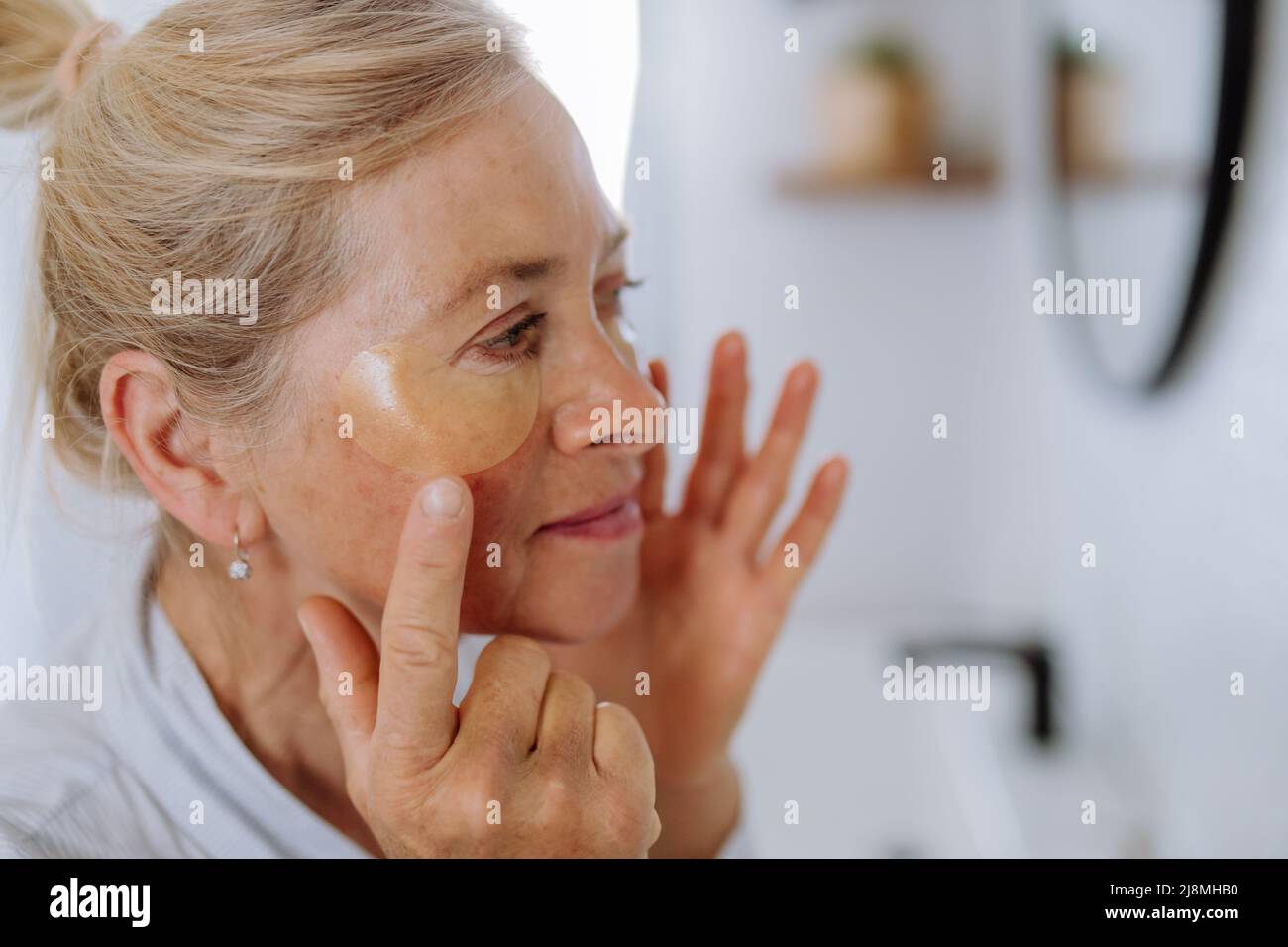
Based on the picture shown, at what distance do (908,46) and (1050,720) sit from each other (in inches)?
30.2

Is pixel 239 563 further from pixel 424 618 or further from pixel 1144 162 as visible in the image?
pixel 1144 162

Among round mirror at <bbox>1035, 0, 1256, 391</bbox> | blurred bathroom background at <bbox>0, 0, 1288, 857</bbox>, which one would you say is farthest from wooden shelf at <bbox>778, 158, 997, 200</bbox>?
round mirror at <bbox>1035, 0, 1256, 391</bbox>

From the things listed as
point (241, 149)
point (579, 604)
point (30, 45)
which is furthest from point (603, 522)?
point (30, 45)

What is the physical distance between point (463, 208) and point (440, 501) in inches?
5.3

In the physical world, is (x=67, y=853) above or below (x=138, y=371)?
below

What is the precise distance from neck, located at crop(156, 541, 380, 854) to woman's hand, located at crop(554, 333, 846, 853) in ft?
0.51

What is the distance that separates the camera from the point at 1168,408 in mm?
833

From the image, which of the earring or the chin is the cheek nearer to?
the chin

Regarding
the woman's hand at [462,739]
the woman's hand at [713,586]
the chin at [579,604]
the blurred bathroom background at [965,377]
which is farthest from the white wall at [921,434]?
the woman's hand at [462,739]

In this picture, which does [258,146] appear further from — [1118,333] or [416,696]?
[1118,333]

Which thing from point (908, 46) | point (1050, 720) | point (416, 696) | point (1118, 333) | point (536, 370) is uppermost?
point (908, 46)

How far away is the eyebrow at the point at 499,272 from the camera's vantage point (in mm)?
449
